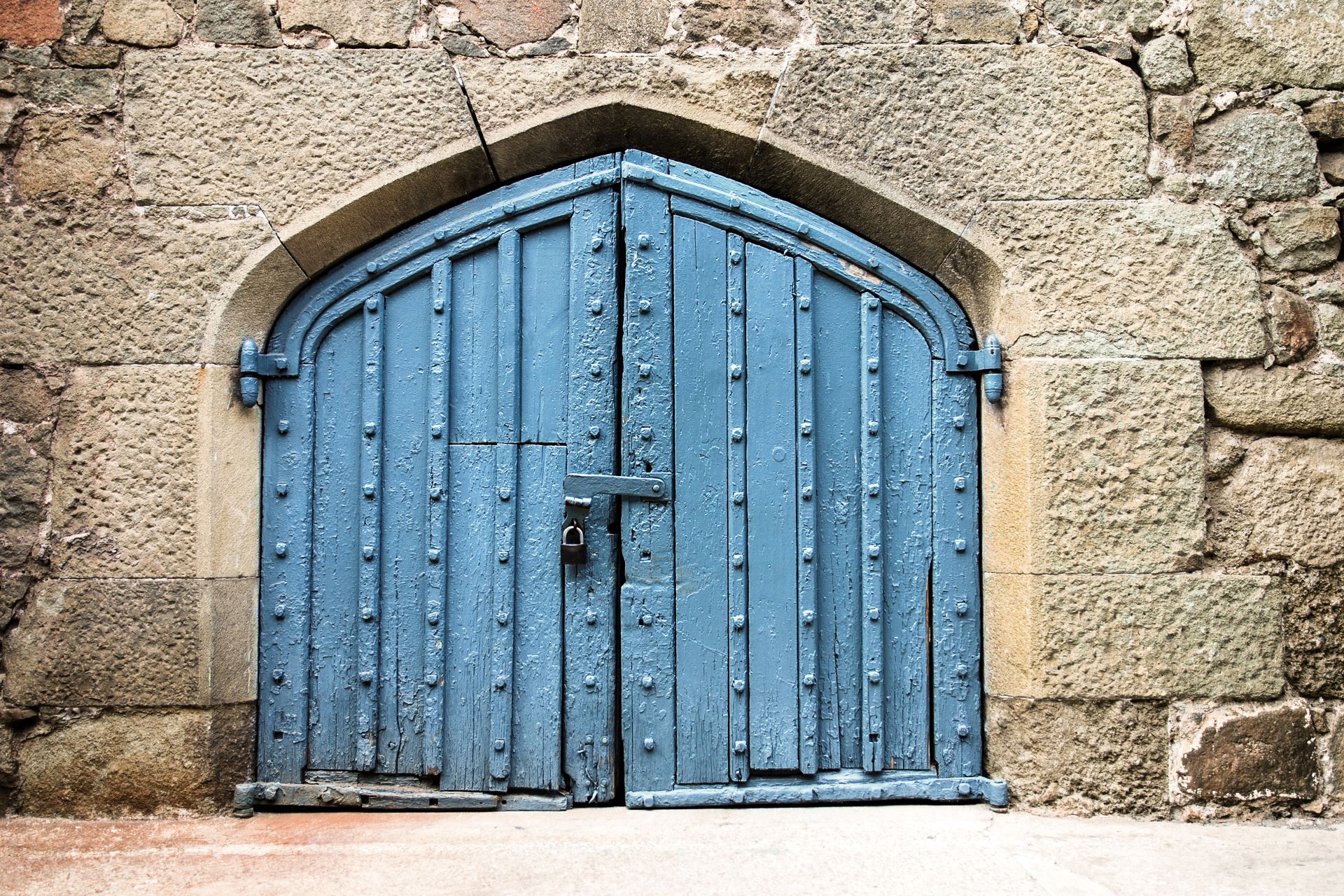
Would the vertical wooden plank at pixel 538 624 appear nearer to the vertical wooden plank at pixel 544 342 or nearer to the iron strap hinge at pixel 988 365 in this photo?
the vertical wooden plank at pixel 544 342

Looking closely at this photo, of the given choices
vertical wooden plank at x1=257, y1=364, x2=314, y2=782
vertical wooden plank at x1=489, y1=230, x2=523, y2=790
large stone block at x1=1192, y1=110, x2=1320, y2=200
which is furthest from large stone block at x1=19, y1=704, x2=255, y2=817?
large stone block at x1=1192, y1=110, x2=1320, y2=200

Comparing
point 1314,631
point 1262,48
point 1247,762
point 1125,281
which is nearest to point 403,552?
point 1125,281

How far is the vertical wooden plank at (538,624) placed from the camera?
2402 millimetres

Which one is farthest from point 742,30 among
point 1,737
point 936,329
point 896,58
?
point 1,737

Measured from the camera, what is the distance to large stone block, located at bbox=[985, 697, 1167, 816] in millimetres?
2279

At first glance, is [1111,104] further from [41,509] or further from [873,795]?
[41,509]

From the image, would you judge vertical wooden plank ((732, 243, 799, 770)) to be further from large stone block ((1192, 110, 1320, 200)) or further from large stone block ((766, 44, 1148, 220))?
large stone block ((1192, 110, 1320, 200))

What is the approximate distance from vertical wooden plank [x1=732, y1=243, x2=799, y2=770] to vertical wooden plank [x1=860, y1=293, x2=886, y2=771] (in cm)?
18

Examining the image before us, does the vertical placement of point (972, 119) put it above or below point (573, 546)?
above

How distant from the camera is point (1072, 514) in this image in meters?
A: 2.30

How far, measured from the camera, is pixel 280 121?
235cm

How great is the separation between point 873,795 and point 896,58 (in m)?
1.84

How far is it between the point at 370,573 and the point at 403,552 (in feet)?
0.32

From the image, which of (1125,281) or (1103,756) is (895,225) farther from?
(1103,756)
